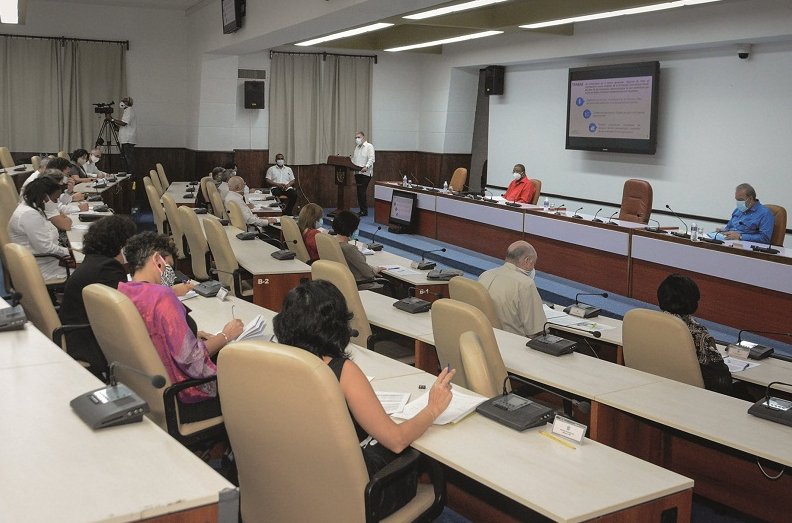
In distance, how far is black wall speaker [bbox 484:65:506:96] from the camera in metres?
13.3

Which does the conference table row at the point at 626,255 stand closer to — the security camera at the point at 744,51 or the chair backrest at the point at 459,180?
the chair backrest at the point at 459,180

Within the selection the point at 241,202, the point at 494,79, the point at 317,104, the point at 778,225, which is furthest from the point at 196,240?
the point at 317,104

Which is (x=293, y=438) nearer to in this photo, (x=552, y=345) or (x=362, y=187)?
(x=552, y=345)

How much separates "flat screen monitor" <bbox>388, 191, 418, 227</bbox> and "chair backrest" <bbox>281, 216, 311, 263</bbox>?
4158mm

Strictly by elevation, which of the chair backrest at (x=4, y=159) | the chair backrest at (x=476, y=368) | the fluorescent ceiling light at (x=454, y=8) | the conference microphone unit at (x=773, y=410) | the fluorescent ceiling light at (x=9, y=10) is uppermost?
the fluorescent ceiling light at (x=9, y=10)

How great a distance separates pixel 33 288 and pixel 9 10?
7.42 m

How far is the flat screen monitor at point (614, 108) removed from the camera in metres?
10.4

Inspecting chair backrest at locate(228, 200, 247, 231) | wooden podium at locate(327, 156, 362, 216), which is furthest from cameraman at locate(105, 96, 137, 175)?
chair backrest at locate(228, 200, 247, 231)

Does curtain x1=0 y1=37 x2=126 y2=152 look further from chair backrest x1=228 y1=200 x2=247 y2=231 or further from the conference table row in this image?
chair backrest x1=228 y1=200 x2=247 y2=231

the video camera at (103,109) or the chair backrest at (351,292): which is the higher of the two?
the video camera at (103,109)

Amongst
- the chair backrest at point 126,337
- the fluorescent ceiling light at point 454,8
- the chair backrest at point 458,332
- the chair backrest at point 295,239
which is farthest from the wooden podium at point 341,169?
the chair backrest at point 126,337

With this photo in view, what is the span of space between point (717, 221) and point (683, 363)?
6.61 metres

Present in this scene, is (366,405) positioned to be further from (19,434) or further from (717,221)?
(717,221)

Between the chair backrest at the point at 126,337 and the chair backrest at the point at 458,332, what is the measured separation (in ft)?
3.86
